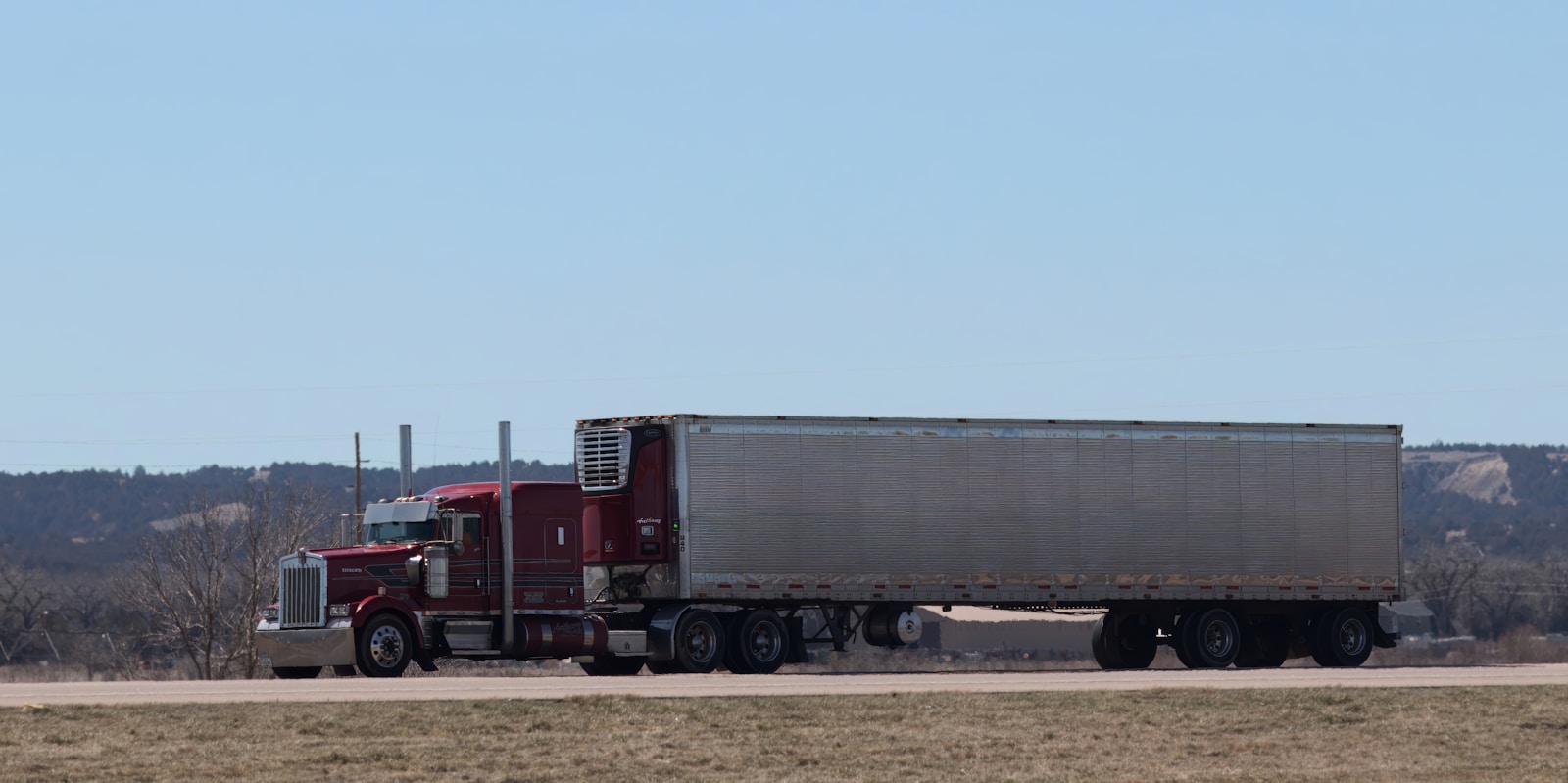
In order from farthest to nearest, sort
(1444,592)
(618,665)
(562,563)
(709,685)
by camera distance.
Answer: (1444,592) < (618,665) < (562,563) < (709,685)

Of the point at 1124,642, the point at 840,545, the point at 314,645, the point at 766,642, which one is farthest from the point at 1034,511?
the point at 314,645

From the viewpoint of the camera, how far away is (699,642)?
33781 mm

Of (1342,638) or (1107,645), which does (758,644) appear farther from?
(1342,638)

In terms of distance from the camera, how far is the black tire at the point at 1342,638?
37.8 m

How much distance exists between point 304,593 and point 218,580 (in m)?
33.1

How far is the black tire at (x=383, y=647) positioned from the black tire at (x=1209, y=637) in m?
13.0

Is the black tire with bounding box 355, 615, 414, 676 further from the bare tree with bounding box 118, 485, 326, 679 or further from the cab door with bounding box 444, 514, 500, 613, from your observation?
the bare tree with bounding box 118, 485, 326, 679

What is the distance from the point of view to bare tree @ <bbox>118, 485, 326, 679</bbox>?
60281 millimetres

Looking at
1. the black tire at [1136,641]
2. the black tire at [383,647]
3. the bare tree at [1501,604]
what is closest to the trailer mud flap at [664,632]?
the black tire at [383,647]

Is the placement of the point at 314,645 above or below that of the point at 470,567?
below

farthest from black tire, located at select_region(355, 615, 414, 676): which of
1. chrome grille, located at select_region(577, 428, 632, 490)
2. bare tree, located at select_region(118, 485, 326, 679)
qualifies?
bare tree, located at select_region(118, 485, 326, 679)

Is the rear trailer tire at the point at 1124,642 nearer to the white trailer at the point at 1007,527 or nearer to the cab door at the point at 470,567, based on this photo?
the white trailer at the point at 1007,527

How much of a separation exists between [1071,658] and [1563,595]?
73.7 m

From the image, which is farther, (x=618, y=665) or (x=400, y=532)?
(x=618, y=665)
